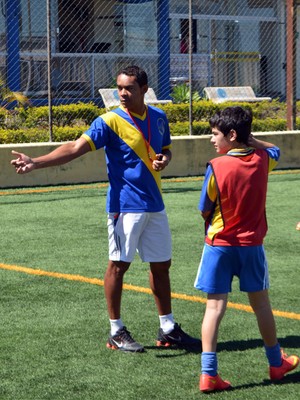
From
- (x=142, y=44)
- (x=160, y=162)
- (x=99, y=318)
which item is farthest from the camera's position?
(x=142, y=44)

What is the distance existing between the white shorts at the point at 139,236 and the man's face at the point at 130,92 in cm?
69

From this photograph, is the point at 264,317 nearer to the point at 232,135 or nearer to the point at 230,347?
the point at 230,347

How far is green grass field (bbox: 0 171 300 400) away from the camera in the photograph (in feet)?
18.7

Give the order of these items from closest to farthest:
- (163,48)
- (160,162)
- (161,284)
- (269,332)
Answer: (269,332), (160,162), (161,284), (163,48)

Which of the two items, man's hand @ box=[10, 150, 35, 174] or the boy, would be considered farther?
man's hand @ box=[10, 150, 35, 174]

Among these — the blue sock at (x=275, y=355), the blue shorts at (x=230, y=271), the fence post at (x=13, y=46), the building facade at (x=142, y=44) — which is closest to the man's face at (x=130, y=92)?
the blue shorts at (x=230, y=271)

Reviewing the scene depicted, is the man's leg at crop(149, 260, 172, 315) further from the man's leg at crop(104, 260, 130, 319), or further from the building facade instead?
the building facade

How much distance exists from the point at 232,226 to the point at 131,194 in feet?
3.46

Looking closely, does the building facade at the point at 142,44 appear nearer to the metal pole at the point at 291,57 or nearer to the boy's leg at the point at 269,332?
the metal pole at the point at 291,57

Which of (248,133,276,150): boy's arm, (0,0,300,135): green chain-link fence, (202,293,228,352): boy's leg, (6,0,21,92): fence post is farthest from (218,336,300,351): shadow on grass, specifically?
(6,0,21,92): fence post

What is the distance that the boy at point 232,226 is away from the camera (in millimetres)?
5594

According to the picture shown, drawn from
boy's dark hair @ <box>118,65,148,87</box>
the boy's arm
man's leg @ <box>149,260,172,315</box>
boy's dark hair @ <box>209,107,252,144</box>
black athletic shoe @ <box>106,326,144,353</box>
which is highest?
boy's dark hair @ <box>118,65,148,87</box>

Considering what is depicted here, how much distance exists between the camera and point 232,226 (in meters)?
5.64

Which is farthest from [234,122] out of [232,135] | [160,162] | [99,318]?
[99,318]
